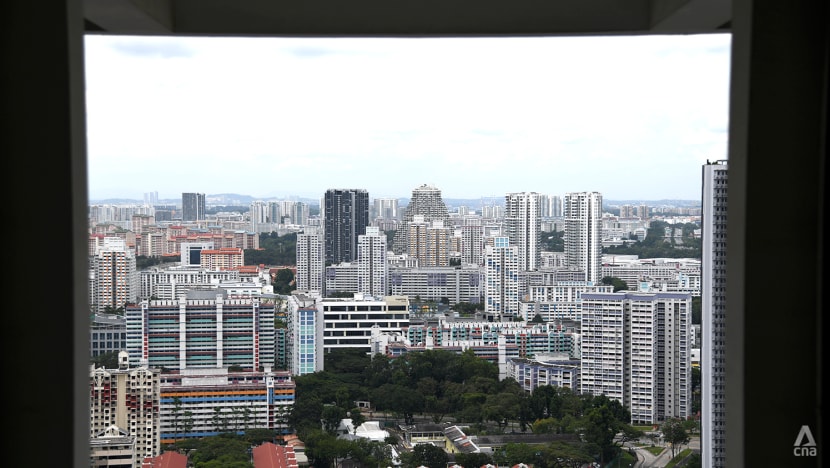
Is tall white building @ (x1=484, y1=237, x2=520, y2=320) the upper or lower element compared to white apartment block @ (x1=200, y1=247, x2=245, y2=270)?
lower

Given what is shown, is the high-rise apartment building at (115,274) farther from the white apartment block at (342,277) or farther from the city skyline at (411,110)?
the city skyline at (411,110)

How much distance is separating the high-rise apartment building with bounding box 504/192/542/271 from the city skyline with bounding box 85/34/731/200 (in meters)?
1.33

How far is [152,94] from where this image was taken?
11086mm

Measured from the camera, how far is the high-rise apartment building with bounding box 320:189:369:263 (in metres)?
7.73

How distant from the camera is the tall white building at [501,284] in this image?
7.70 m

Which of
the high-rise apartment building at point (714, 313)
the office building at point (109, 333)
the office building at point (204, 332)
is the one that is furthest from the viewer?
the office building at point (204, 332)

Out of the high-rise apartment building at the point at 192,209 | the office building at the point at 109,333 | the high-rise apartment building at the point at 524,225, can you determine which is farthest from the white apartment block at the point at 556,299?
the office building at the point at 109,333

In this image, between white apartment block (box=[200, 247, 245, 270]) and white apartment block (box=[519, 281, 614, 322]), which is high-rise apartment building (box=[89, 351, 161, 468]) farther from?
white apartment block (box=[519, 281, 614, 322])

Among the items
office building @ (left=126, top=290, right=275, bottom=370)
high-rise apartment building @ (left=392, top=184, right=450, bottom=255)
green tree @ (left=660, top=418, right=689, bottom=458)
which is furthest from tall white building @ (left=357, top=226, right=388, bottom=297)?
green tree @ (left=660, top=418, right=689, bottom=458)

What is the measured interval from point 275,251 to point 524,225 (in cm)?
298
